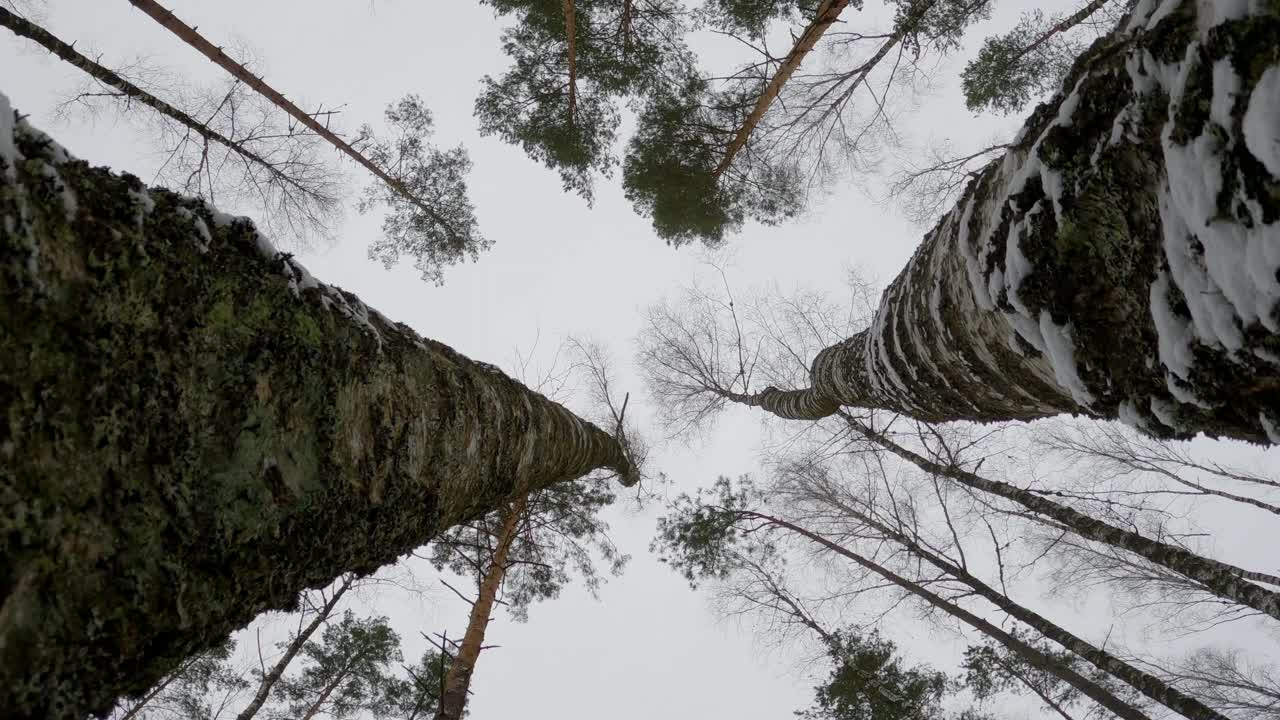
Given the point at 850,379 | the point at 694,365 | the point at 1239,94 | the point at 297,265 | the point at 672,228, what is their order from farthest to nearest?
the point at 694,365 → the point at 672,228 → the point at 850,379 → the point at 297,265 → the point at 1239,94

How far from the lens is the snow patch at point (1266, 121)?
55 cm

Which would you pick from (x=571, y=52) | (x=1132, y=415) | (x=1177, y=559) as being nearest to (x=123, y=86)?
(x=571, y=52)

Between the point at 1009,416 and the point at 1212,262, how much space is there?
1600 millimetres

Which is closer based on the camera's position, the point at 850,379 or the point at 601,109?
the point at 850,379

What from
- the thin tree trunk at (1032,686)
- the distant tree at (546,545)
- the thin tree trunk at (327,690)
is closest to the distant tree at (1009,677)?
the thin tree trunk at (1032,686)

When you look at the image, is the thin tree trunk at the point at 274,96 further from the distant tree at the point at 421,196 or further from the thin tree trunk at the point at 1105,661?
the thin tree trunk at the point at 1105,661

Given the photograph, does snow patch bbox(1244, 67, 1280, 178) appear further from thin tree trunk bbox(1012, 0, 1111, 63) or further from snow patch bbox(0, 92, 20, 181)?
thin tree trunk bbox(1012, 0, 1111, 63)

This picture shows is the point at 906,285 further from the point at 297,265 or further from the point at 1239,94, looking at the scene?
the point at 297,265

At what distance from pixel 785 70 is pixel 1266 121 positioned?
5.85 m

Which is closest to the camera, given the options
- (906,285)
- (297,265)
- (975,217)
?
(297,265)

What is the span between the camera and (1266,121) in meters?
0.56

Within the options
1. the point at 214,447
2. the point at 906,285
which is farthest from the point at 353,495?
the point at 906,285

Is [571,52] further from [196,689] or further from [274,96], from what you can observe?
[196,689]

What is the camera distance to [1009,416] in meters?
2.04
